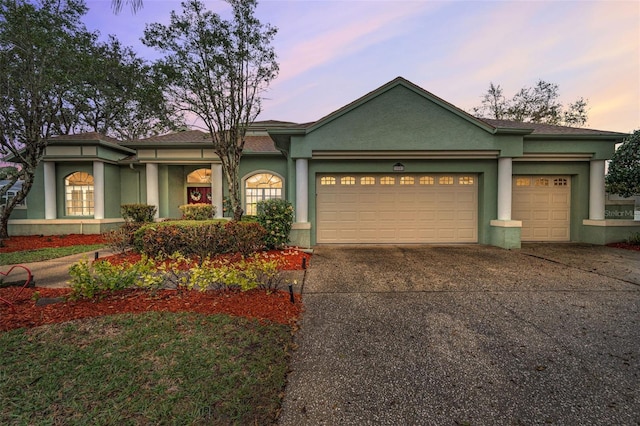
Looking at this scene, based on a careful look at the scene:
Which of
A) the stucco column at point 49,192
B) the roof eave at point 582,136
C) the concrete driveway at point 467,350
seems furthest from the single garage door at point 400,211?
the stucco column at point 49,192

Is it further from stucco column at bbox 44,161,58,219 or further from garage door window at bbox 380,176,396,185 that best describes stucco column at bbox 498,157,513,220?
stucco column at bbox 44,161,58,219

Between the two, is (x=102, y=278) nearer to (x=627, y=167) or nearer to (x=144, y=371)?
(x=144, y=371)

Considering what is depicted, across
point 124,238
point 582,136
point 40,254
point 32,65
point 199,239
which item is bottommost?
point 40,254

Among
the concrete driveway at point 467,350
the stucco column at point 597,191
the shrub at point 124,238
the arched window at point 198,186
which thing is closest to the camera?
the concrete driveway at point 467,350

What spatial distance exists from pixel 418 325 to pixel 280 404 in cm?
219

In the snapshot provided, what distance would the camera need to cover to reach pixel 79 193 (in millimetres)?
12945

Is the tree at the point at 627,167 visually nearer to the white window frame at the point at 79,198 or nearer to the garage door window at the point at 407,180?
the garage door window at the point at 407,180

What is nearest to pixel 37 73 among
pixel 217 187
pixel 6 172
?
pixel 6 172

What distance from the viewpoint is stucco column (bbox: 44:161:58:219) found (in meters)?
12.4

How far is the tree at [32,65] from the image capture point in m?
9.39

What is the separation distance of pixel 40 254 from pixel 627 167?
19.2 metres

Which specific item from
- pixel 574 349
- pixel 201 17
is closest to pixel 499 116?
pixel 201 17

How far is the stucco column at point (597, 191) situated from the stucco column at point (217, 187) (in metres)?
14.4

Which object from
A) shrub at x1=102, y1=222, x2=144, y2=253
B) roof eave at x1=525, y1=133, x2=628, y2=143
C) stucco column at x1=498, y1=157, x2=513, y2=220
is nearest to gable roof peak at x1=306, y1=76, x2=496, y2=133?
stucco column at x1=498, y1=157, x2=513, y2=220
